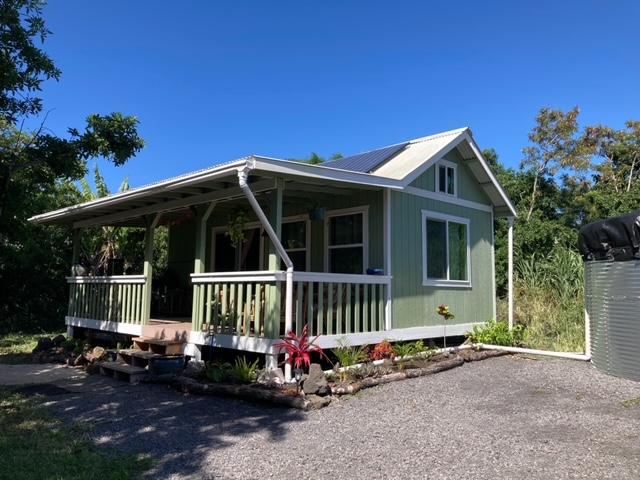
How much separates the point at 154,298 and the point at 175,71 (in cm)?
771

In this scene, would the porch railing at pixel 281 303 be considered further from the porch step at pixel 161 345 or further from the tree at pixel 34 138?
the tree at pixel 34 138

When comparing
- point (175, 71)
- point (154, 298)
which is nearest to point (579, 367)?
Result: point (154, 298)

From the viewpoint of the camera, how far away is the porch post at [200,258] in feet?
26.9

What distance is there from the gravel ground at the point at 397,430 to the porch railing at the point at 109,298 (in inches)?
96.6

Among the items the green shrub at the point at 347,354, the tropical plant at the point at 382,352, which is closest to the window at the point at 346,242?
the tropical plant at the point at 382,352

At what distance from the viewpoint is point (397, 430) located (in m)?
4.97

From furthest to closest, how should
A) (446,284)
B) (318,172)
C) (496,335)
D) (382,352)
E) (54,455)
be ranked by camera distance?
(496,335)
(446,284)
(382,352)
(318,172)
(54,455)

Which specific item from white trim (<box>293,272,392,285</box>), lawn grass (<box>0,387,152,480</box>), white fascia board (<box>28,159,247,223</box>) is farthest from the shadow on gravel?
white fascia board (<box>28,159,247,223</box>)

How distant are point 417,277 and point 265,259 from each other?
3.31 m

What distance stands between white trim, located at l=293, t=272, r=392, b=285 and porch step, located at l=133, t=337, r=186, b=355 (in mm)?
2512

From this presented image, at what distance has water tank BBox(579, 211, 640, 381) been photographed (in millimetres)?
7461

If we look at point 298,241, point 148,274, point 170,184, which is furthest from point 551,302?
point 170,184

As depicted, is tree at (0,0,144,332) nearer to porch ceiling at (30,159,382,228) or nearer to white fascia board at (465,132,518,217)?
porch ceiling at (30,159,382,228)

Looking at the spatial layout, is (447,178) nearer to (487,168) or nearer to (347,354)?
(487,168)
